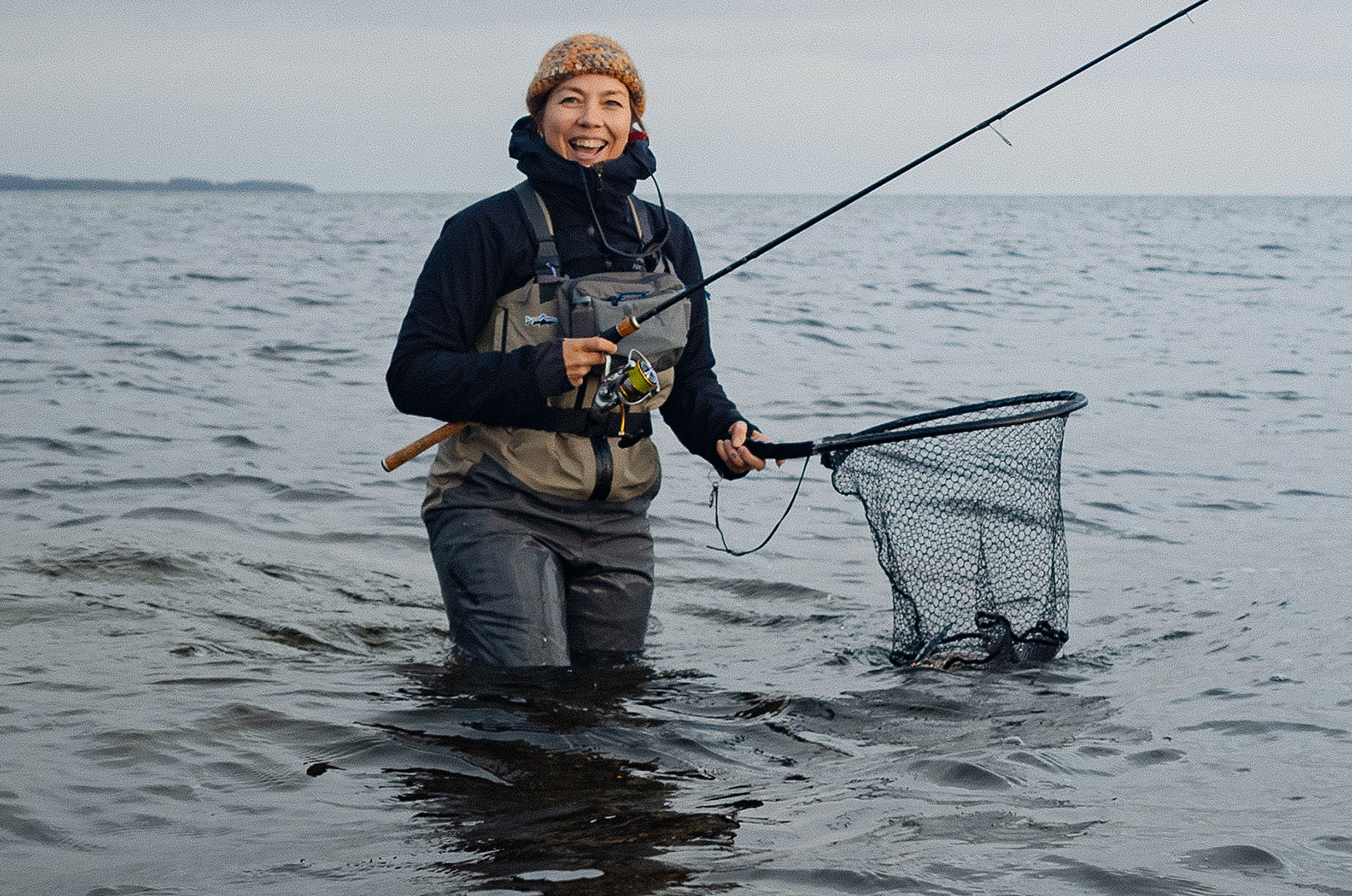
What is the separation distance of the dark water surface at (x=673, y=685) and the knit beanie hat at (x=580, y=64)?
184cm

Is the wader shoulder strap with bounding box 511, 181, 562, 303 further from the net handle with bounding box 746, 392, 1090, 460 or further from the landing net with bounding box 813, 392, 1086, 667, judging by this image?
the landing net with bounding box 813, 392, 1086, 667

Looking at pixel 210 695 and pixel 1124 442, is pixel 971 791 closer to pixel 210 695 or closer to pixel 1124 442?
pixel 210 695

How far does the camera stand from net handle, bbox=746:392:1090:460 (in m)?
4.45

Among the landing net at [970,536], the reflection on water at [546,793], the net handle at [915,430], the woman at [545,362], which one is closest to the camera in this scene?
the reflection on water at [546,793]

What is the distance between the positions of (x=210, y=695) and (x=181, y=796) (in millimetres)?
920

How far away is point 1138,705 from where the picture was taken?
471 cm

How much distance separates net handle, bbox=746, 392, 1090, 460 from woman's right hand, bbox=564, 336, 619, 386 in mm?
629

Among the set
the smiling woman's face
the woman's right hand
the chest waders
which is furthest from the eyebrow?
the woman's right hand

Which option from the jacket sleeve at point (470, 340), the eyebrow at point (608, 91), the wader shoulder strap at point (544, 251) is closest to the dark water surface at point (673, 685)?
the jacket sleeve at point (470, 340)

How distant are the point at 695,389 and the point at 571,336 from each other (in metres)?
0.68

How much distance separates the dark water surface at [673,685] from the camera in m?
Result: 3.36

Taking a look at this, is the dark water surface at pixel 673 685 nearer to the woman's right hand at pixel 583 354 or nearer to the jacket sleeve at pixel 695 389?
the jacket sleeve at pixel 695 389

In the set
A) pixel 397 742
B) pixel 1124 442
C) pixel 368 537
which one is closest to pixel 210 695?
pixel 397 742

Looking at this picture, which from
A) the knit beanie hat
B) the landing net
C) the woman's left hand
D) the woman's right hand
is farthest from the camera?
the landing net
